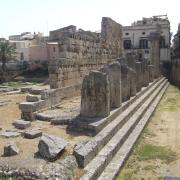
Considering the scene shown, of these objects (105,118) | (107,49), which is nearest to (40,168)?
(105,118)

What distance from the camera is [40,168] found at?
17.4ft

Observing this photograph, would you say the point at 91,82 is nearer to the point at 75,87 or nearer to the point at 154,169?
the point at 154,169

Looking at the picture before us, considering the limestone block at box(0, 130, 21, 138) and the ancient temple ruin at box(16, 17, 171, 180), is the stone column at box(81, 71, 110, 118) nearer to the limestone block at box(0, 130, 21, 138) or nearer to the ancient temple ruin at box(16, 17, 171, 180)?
the ancient temple ruin at box(16, 17, 171, 180)

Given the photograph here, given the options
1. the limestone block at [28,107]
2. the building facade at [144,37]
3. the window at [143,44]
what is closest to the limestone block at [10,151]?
the limestone block at [28,107]

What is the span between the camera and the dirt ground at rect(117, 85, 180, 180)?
22.5 feet

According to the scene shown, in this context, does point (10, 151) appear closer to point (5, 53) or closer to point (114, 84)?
point (114, 84)

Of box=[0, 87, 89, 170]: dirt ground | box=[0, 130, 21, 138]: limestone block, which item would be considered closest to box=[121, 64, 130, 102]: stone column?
box=[0, 87, 89, 170]: dirt ground

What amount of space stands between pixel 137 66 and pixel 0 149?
1238cm

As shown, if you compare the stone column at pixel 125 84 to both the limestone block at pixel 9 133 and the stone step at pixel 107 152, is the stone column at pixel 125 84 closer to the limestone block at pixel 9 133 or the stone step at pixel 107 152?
the stone step at pixel 107 152

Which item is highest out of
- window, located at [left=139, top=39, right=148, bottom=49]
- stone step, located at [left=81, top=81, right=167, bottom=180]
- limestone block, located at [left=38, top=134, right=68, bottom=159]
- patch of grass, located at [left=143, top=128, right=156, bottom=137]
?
window, located at [left=139, top=39, right=148, bottom=49]

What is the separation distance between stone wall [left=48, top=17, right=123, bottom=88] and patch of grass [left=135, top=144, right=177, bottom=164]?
5.16m

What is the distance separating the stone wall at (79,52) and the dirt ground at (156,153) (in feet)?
13.0

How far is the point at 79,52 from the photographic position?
15.7 meters

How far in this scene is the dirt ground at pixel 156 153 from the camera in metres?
6.87
